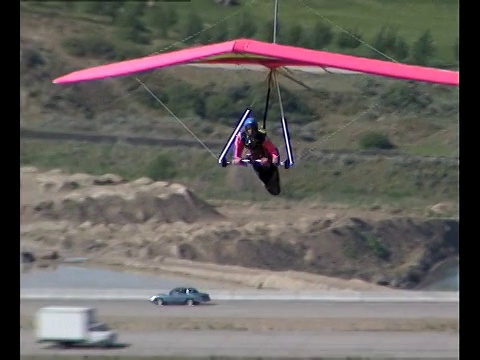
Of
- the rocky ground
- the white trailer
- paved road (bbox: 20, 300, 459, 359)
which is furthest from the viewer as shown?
the rocky ground

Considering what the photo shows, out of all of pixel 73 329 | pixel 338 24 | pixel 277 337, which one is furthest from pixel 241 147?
pixel 338 24

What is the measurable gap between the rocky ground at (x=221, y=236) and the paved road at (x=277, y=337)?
0.82 m

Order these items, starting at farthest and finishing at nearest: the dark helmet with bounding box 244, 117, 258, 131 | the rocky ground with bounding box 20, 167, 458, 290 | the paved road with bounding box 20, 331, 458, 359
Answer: the rocky ground with bounding box 20, 167, 458, 290 → the paved road with bounding box 20, 331, 458, 359 → the dark helmet with bounding box 244, 117, 258, 131

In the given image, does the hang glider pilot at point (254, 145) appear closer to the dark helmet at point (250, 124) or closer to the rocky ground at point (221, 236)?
the dark helmet at point (250, 124)

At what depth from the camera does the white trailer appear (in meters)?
19.3

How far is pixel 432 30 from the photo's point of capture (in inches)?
939

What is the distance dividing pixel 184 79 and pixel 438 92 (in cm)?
535

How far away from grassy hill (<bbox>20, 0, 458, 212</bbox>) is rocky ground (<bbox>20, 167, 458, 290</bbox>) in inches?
15.2

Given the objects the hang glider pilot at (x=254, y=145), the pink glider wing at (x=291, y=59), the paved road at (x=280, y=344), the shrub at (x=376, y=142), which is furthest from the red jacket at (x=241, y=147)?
the shrub at (x=376, y=142)

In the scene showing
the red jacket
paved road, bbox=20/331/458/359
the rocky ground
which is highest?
the red jacket

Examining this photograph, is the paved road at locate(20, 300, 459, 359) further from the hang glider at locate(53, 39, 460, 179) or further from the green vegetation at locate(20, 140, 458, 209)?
the hang glider at locate(53, 39, 460, 179)

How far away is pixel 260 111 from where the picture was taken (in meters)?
24.9

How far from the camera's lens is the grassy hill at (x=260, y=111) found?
74.5ft

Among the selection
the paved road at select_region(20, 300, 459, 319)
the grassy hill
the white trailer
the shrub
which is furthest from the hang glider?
the shrub
